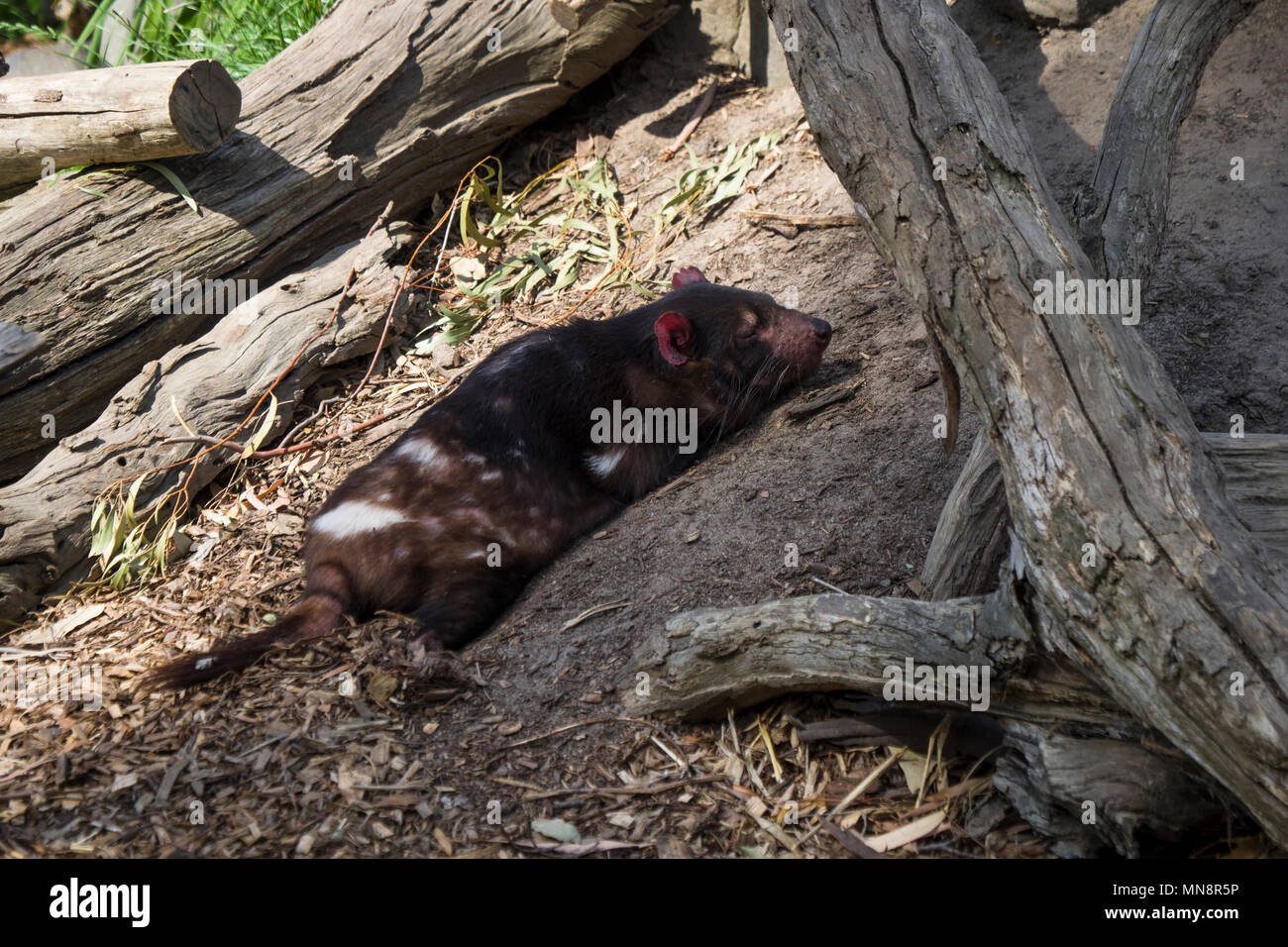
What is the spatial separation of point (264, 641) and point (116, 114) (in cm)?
261

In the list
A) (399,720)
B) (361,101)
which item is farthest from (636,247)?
(399,720)

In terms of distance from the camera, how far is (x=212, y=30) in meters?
6.94

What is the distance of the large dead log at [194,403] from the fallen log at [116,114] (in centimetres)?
81

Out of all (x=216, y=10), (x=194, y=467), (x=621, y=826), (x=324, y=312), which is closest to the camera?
(x=621, y=826)

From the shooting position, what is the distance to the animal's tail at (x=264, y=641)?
11.1 feet

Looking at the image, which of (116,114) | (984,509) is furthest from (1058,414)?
(116,114)

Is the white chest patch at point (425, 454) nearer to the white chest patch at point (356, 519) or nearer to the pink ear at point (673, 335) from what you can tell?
the white chest patch at point (356, 519)

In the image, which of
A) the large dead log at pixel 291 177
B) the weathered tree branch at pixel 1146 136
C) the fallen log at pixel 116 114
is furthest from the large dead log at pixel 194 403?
the weathered tree branch at pixel 1146 136

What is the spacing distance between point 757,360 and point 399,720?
2131 mm

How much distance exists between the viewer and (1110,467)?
7.11 ft

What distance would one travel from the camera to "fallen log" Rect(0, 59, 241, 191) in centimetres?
454

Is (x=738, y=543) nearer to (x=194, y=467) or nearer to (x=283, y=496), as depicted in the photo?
(x=283, y=496)

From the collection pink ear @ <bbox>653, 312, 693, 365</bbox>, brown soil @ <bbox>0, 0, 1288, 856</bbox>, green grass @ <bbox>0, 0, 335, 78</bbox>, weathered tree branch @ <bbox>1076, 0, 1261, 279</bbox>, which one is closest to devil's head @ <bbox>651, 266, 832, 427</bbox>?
pink ear @ <bbox>653, 312, 693, 365</bbox>

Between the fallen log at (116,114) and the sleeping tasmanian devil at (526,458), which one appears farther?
the fallen log at (116,114)
